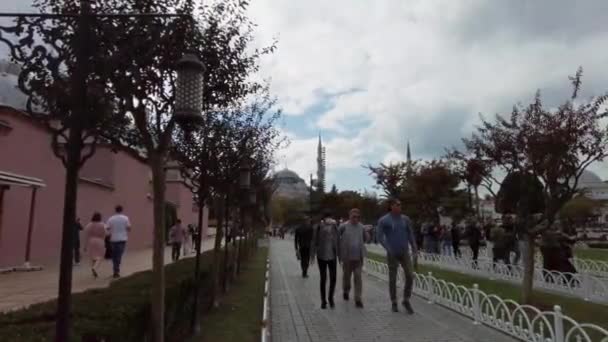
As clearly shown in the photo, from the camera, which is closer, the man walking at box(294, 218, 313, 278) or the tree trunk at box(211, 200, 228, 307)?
the tree trunk at box(211, 200, 228, 307)

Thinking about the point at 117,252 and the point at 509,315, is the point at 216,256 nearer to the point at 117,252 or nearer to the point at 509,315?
the point at 509,315

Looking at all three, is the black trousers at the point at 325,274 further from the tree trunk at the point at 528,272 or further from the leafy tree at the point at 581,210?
the leafy tree at the point at 581,210

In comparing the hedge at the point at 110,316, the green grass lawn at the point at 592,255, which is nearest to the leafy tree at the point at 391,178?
the green grass lawn at the point at 592,255

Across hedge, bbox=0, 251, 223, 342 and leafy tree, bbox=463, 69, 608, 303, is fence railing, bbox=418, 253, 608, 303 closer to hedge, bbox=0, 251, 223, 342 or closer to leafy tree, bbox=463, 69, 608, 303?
leafy tree, bbox=463, 69, 608, 303

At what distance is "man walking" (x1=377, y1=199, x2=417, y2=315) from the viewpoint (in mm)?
9711

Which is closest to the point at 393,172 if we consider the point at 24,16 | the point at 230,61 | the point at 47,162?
the point at 47,162

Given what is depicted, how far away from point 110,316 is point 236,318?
5085 mm

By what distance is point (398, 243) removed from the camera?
9.73 metres

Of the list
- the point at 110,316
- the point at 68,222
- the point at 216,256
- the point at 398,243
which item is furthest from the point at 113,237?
the point at 68,222

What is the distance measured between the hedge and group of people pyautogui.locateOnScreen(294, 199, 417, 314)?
3.35 meters

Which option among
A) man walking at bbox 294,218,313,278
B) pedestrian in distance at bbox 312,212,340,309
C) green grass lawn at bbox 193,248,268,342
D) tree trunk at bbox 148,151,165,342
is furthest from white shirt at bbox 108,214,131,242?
tree trunk at bbox 148,151,165,342

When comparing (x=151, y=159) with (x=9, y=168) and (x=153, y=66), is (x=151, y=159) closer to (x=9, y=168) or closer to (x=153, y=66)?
(x=153, y=66)

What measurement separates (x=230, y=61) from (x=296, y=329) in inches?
174

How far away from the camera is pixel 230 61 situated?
20.5 ft
